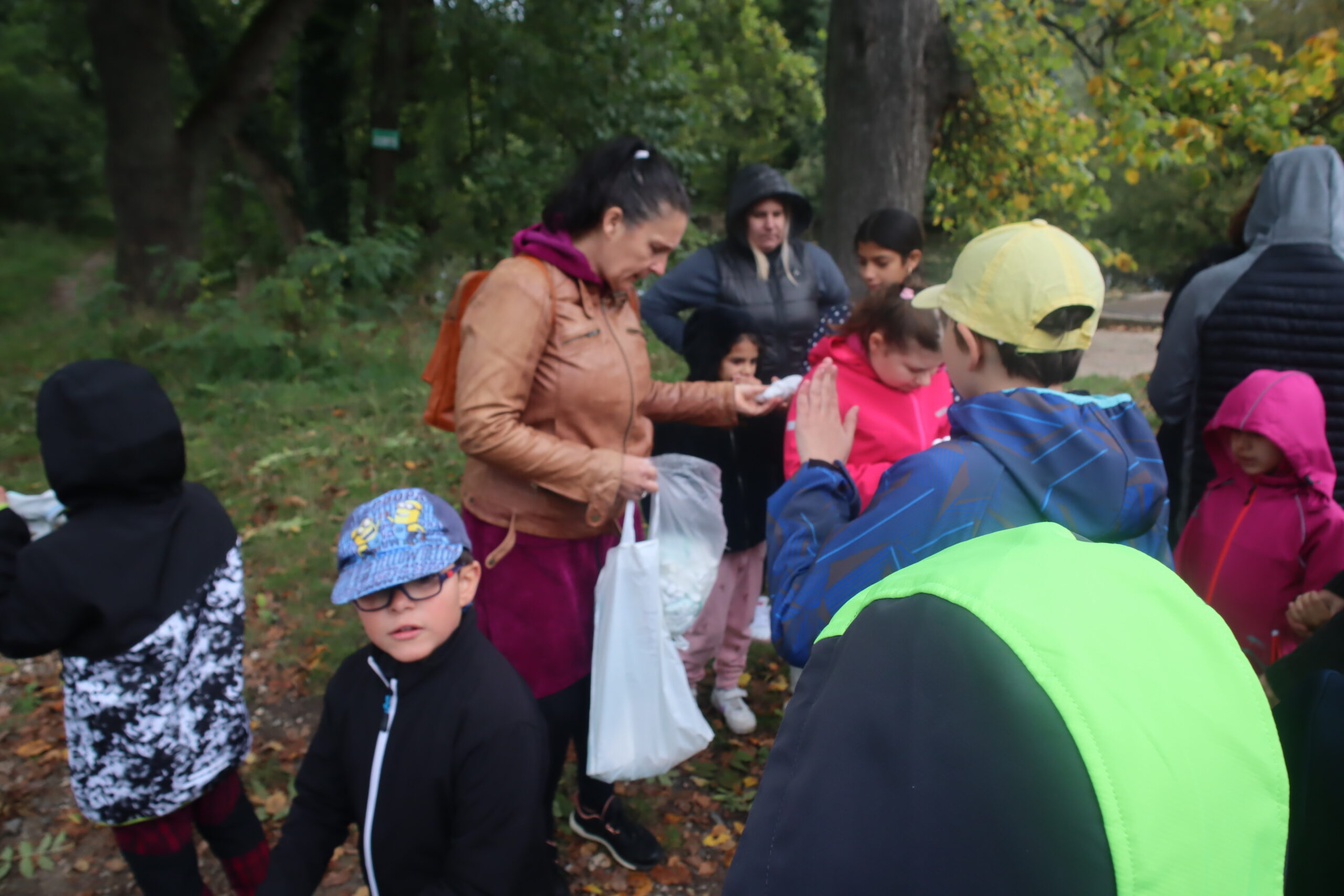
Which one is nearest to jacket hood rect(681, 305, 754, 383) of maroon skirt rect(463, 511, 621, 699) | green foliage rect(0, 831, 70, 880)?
maroon skirt rect(463, 511, 621, 699)

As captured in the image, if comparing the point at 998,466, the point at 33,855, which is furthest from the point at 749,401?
the point at 33,855

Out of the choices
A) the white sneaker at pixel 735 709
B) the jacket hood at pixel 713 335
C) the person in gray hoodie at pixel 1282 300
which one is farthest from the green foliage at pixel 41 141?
the person in gray hoodie at pixel 1282 300

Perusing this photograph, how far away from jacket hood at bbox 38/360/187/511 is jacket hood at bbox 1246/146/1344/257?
333cm

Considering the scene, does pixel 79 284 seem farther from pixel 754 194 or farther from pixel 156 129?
pixel 754 194

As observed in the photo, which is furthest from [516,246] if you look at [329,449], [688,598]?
[329,449]

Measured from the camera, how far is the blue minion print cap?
5.99 ft

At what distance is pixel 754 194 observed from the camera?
335 cm

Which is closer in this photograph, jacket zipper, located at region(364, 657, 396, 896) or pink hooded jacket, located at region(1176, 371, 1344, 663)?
jacket zipper, located at region(364, 657, 396, 896)

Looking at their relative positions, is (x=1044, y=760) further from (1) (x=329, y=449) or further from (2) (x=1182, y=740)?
(1) (x=329, y=449)

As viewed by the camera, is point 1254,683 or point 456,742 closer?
point 1254,683

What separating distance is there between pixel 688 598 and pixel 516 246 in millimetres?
1130

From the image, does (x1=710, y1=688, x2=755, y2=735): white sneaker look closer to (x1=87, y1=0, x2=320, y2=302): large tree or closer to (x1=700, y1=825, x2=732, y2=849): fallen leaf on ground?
(x1=700, y1=825, x2=732, y2=849): fallen leaf on ground

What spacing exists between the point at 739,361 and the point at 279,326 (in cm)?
638

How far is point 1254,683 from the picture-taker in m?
0.63
